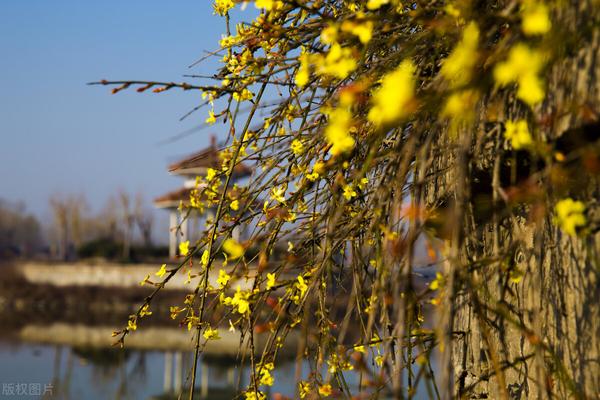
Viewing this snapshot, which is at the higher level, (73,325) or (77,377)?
(73,325)

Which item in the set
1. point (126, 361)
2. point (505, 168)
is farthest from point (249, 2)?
point (126, 361)

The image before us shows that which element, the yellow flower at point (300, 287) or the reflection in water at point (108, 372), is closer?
the yellow flower at point (300, 287)

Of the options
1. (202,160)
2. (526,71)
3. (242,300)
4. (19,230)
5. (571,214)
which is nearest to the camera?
(526,71)

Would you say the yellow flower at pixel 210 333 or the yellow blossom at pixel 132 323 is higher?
the yellow blossom at pixel 132 323

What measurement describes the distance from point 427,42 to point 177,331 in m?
15.3

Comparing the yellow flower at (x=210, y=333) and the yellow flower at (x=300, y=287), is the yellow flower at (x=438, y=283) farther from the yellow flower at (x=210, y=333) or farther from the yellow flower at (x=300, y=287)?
the yellow flower at (x=210, y=333)

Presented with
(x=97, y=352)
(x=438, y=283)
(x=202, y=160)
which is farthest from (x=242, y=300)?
(x=97, y=352)

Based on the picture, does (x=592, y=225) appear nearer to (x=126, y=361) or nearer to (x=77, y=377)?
(x=77, y=377)

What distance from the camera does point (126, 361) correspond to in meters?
12.8

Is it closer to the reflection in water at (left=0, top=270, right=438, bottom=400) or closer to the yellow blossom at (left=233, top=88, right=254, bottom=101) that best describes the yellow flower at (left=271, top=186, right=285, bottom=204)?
the yellow blossom at (left=233, top=88, right=254, bottom=101)

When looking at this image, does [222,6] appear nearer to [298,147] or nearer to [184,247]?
[298,147]

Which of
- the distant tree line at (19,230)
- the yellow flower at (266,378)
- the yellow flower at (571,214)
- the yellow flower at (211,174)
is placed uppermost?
the distant tree line at (19,230)

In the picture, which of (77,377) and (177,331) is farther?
(177,331)

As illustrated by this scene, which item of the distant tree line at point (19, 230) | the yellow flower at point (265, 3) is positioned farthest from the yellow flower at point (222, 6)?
the distant tree line at point (19, 230)
